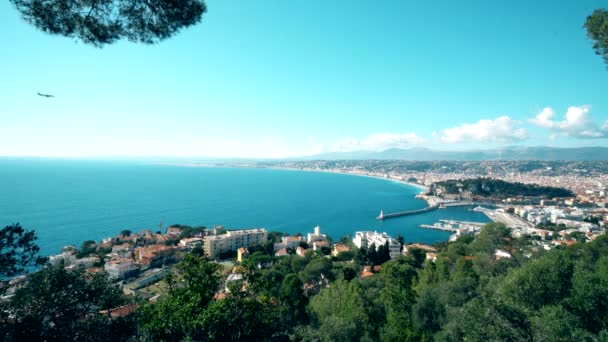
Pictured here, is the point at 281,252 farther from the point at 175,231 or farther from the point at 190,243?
the point at 175,231

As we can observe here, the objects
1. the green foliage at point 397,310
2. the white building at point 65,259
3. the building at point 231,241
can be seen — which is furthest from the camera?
the building at point 231,241

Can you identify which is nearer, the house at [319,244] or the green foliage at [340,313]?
the green foliage at [340,313]

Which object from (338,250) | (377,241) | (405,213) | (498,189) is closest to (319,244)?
(338,250)

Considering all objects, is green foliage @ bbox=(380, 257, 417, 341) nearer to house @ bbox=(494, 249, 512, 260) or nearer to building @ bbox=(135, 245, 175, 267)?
house @ bbox=(494, 249, 512, 260)

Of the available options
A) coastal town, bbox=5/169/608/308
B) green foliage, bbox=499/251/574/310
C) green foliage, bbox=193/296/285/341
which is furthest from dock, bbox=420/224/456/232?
green foliage, bbox=193/296/285/341

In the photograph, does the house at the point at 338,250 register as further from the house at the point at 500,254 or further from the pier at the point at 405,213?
the pier at the point at 405,213

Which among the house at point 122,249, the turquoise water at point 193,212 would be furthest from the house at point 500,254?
the house at point 122,249
